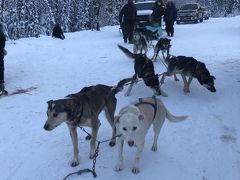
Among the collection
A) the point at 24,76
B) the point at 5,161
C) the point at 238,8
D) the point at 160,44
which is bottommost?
the point at 5,161

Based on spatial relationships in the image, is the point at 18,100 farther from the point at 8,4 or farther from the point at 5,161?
the point at 8,4

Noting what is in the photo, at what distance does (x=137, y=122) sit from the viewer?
4.24 meters

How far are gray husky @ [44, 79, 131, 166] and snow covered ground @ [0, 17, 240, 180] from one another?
1.53ft

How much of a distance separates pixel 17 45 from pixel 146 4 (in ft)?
28.5

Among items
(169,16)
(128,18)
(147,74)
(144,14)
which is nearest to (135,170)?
(147,74)

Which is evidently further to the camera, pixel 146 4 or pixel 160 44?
pixel 146 4

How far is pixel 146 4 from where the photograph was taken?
21.0 metres

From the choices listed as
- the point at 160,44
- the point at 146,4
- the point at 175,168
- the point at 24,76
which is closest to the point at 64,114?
the point at 175,168

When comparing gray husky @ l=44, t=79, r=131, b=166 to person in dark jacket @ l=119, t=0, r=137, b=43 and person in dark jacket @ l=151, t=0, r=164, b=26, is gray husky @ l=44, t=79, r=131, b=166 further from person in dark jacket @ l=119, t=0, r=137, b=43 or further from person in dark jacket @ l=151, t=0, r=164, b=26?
person in dark jacket @ l=151, t=0, r=164, b=26

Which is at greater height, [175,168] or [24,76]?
[24,76]

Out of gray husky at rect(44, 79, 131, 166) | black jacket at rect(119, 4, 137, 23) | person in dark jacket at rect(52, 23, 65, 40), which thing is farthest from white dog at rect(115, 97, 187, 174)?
person in dark jacket at rect(52, 23, 65, 40)

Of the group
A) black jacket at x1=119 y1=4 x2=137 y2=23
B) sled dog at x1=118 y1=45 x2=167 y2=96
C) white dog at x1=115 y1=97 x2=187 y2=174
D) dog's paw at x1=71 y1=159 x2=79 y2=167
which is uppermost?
black jacket at x1=119 y1=4 x2=137 y2=23

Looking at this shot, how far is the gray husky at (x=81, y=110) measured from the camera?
4.39 m

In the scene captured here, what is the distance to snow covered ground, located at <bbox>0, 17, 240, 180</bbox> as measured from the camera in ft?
16.3
